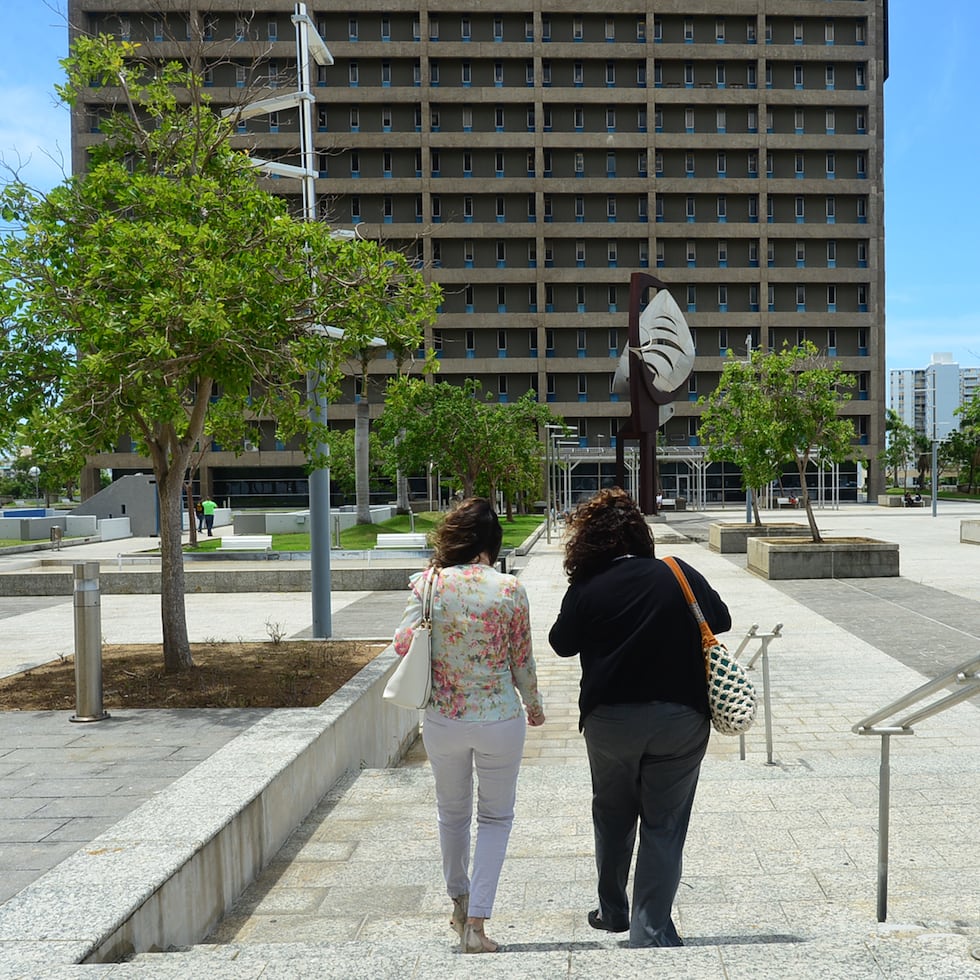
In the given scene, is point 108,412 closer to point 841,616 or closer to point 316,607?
point 316,607

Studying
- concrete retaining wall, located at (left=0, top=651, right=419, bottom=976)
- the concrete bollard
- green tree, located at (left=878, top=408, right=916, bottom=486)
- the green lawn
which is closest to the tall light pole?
the concrete bollard

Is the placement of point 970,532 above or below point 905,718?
below

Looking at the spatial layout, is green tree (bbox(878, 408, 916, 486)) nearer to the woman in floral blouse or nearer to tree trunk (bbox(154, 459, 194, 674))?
tree trunk (bbox(154, 459, 194, 674))

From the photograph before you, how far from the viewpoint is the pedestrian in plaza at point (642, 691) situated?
341 centimetres

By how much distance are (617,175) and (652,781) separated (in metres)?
67.6

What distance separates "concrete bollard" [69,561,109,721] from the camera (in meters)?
6.70

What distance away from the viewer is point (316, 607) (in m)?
10.8

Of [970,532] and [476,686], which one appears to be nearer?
[476,686]

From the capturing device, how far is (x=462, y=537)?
3.70 m

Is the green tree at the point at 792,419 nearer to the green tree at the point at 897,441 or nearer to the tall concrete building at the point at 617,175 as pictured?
the tall concrete building at the point at 617,175

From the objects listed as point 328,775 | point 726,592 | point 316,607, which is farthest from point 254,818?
point 726,592

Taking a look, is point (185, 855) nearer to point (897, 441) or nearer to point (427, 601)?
point (427, 601)

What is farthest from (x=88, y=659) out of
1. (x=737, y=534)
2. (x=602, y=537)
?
(x=737, y=534)

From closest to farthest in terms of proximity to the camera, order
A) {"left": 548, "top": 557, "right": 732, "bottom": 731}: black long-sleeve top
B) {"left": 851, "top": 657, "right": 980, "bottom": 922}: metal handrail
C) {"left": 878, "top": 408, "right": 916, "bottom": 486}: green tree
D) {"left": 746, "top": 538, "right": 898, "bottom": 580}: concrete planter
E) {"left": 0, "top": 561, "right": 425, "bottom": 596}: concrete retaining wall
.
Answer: {"left": 851, "top": 657, "right": 980, "bottom": 922}: metal handrail < {"left": 548, "top": 557, "right": 732, "bottom": 731}: black long-sleeve top < {"left": 0, "top": 561, "right": 425, "bottom": 596}: concrete retaining wall < {"left": 746, "top": 538, "right": 898, "bottom": 580}: concrete planter < {"left": 878, "top": 408, "right": 916, "bottom": 486}: green tree
